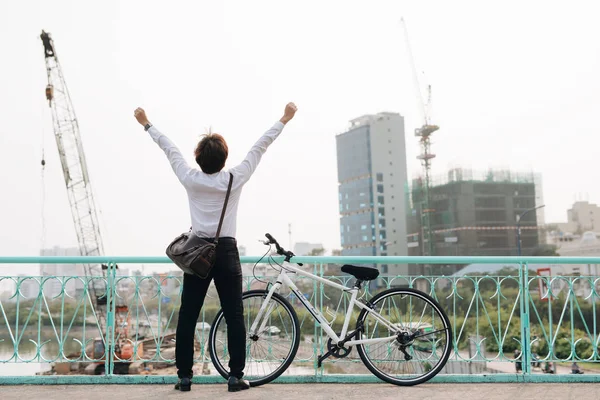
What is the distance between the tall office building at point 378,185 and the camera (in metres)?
91.9

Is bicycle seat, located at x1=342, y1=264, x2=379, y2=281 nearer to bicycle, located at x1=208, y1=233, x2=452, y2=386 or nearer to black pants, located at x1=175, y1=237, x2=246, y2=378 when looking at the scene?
bicycle, located at x1=208, y1=233, x2=452, y2=386

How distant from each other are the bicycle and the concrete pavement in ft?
0.38

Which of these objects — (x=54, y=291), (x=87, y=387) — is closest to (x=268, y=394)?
(x=87, y=387)

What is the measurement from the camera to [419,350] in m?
3.90

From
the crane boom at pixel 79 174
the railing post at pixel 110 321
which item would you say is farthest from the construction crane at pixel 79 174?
the railing post at pixel 110 321

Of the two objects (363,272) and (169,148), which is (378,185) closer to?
(363,272)

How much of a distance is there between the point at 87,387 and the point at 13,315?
126 centimetres

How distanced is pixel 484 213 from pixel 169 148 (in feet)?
248

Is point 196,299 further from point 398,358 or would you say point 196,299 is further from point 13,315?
point 13,315

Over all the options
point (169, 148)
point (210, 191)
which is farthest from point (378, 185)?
point (210, 191)

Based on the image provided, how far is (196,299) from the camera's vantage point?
3.58 m

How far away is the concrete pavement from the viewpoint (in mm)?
3523

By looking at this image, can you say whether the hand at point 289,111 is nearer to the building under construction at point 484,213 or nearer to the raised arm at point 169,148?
the raised arm at point 169,148

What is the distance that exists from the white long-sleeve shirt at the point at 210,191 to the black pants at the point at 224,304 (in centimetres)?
11
